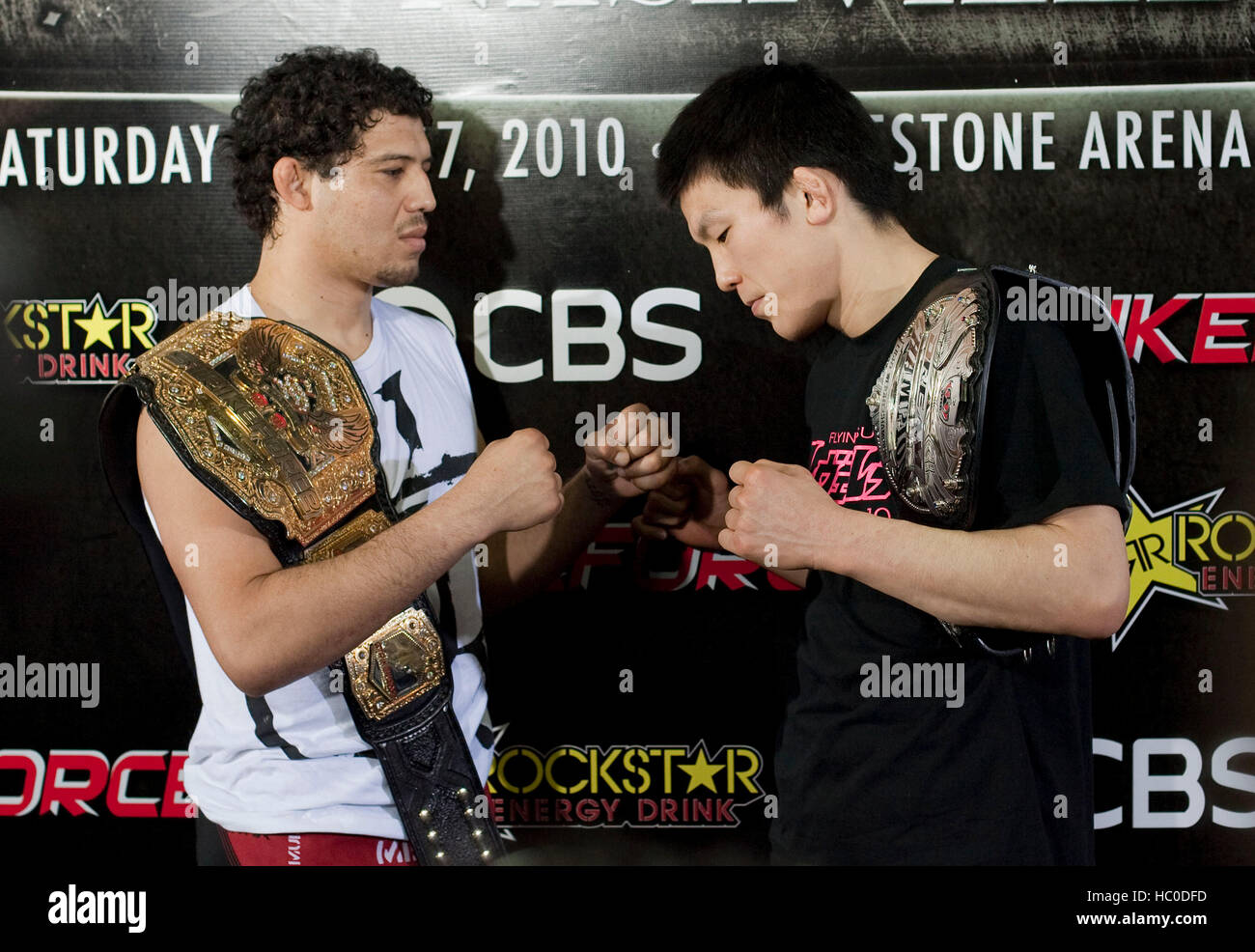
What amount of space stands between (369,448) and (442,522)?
0.84ft

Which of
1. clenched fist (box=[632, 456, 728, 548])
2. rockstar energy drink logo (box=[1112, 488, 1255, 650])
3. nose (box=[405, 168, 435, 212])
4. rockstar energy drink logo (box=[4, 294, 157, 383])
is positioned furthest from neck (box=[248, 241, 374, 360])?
rockstar energy drink logo (box=[1112, 488, 1255, 650])

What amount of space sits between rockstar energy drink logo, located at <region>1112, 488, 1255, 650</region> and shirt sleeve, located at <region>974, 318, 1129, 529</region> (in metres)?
0.54

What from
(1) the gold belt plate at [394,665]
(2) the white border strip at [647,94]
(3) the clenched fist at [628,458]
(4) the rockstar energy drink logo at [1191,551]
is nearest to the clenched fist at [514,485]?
(3) the clenched fist at [628,458]

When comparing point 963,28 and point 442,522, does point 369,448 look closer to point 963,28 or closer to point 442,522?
point 442,522

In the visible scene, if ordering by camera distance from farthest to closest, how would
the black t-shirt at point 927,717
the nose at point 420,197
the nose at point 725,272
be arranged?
the nose at point 420,197 < the nose at point 725,272 < the black t-shirt at point 927,717

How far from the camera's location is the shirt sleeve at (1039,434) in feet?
5.45

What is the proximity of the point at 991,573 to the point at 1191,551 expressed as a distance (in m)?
0.74

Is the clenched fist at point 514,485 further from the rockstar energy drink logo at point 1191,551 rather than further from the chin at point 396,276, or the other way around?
the rockstar energy drink logo at point 1191,551

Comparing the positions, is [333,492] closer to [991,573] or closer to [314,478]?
[314,478]

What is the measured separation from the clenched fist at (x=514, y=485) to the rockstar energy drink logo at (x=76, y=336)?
824mm

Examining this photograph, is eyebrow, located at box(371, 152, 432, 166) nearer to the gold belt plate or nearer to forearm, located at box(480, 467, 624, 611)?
forearm, located at box(480, 467, 624, 611)

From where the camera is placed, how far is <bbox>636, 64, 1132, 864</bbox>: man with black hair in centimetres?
170

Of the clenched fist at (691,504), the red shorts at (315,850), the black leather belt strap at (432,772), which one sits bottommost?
the red shorts at (315,850)
